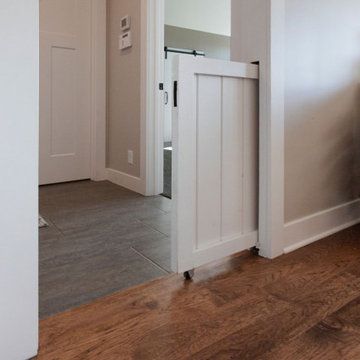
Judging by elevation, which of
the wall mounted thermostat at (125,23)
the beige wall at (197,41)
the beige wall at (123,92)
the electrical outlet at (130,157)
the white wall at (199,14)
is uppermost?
the white wall at (199,14)

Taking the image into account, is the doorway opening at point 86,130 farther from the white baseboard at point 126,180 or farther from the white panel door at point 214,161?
the white panel door at point 214,161

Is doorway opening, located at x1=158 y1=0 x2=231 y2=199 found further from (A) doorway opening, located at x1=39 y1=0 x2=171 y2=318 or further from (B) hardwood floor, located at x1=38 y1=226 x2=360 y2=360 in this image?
(B) hardwood floor, located at x1=38 y1=226 x2=360 y2=360

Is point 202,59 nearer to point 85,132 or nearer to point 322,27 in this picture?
point 322,27

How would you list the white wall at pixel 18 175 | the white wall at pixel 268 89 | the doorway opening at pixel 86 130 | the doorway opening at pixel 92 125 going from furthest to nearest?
the doorway opening at pixel 92 125, the doorway opening at pixel 86 130, the white wall at pixel 268 89, the white wall at pixel 18 175

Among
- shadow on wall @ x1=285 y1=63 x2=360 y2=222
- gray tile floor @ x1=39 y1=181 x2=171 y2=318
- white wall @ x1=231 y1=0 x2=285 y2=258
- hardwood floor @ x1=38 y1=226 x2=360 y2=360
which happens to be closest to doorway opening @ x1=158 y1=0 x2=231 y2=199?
gray tile floor @ x1=39 y1=181 x2=171 y2=318

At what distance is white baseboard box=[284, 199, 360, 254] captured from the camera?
5.50 ft

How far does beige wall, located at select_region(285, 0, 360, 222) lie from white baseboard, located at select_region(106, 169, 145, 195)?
1.32 meters

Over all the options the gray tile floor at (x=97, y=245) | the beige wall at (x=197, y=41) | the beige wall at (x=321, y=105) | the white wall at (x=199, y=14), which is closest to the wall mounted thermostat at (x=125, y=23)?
the gray tile floor at (x=97, y=245)

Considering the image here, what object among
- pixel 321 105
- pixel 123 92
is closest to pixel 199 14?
pixel 123 92

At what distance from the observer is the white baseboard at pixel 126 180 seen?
2.78 metres

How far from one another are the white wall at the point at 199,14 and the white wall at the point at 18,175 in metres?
5.00

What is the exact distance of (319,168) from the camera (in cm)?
180

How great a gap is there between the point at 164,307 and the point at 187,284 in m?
0.18

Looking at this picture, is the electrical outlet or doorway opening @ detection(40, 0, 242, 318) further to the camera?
the electrical outlet
